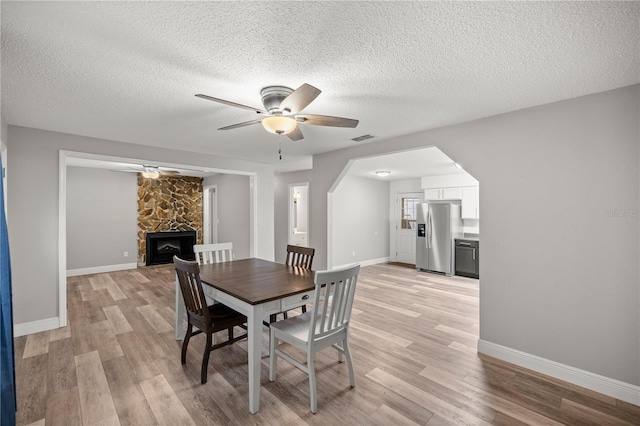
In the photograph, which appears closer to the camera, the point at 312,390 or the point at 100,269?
the point at 312,390

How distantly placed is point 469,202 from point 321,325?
553cm

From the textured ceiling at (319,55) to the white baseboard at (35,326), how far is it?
233 cm

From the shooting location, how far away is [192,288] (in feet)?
7.60

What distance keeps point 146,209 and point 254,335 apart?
6.39 meters

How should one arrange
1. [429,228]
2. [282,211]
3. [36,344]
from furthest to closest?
[282,211] < [429,228] < [36,344]

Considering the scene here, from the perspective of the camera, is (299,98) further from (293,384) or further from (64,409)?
(64,409)

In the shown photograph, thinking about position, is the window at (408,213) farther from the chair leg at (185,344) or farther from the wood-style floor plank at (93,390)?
the wood-style floor plank at (93,390)

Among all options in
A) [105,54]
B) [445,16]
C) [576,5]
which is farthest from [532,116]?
[105,54]

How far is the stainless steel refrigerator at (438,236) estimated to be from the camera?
251 inches

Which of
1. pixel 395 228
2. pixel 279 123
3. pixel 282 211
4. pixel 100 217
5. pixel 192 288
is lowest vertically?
pixel 192 288

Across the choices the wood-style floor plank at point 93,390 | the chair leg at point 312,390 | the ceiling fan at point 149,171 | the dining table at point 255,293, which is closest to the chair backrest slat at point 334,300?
the chair leg at point 312,390

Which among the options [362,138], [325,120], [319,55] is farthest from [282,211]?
[319,55]

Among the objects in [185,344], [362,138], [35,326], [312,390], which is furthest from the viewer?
[362,138]

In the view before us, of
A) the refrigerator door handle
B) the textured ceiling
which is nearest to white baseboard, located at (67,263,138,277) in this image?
the textured ceiling
